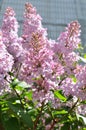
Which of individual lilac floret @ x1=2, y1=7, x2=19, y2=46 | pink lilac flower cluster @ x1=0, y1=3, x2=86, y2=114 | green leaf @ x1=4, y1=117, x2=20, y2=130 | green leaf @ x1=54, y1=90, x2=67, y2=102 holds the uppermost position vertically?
individual lilac floret @ x1=2, y1=7, x2=19, y2=46

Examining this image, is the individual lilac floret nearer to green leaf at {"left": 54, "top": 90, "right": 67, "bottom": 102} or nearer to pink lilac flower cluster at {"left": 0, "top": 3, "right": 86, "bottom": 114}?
pink lilac flower cluster at {"left": 0, "top": 3, "right": 86, "bottom": 114}

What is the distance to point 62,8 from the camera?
827 centimetres

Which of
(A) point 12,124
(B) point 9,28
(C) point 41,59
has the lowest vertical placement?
(A) point 12,124

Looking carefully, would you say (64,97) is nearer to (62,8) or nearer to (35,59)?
(35,59)

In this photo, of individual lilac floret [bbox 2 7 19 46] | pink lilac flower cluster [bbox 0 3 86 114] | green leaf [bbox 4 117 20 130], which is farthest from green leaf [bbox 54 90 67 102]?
individual lilac floret [bbox 2 7 19 46]

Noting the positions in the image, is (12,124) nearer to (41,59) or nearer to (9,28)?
(41,59)

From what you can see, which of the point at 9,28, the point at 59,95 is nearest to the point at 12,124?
the point at 59,95

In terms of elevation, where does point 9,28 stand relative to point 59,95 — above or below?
above

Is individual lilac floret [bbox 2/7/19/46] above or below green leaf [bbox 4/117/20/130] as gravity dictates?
above

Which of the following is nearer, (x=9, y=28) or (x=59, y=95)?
(x=59, y=95)

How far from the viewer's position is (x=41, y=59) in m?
0.99

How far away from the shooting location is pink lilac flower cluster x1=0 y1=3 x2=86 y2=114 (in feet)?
3.29

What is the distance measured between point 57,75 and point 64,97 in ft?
0.29

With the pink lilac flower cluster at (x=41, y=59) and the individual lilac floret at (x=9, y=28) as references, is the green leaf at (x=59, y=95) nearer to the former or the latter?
the pink lilac flower cluster at (x=41, y=59)
